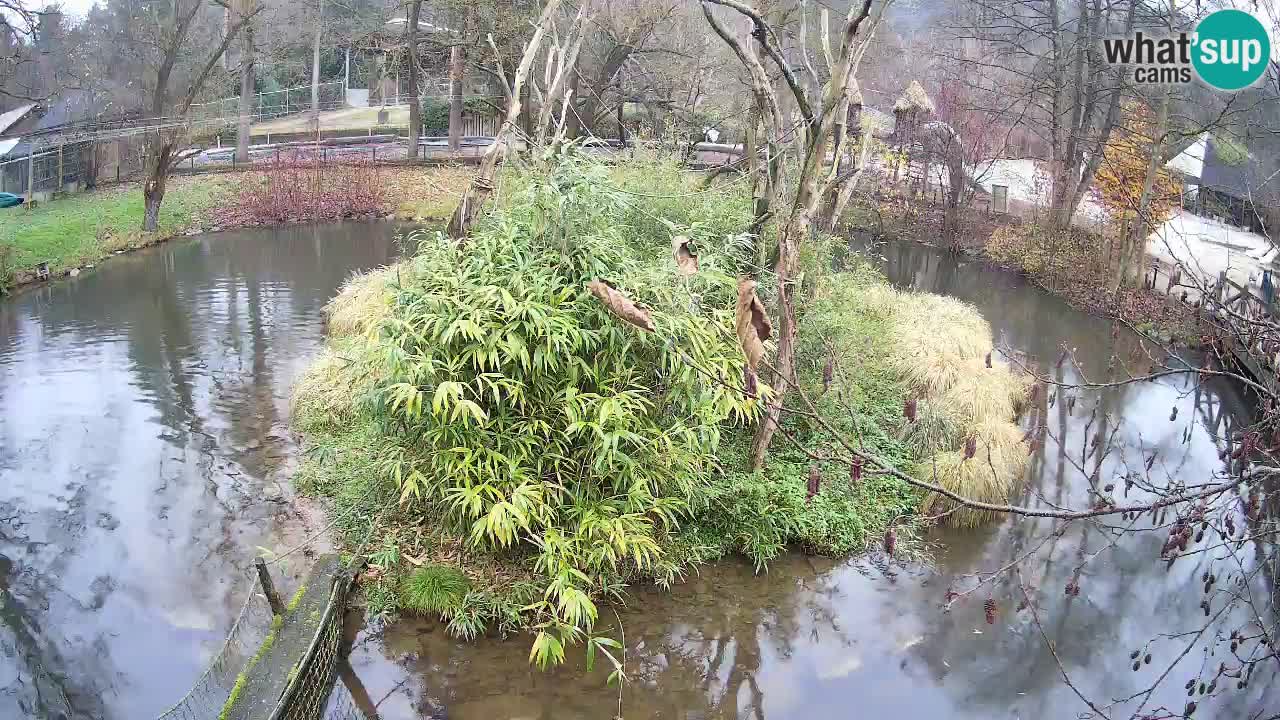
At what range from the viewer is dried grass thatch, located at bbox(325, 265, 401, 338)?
32.8 feet

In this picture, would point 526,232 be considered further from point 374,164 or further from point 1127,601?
point 374,164

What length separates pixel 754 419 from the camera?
24.2 ft

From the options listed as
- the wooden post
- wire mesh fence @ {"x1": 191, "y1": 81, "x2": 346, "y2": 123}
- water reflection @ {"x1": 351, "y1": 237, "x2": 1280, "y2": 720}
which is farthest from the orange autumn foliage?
wire mesh fence @ {"x1": 191, "y1": 81, "x2": 346, "y2": 123}

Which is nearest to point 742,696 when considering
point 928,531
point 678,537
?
point 678,537

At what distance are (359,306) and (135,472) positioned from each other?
335 cm

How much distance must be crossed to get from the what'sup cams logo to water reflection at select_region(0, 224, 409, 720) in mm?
6933

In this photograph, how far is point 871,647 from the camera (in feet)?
18.6

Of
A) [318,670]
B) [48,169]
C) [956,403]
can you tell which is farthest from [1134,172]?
[48,169]

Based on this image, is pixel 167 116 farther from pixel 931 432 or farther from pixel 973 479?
pixel 973 479

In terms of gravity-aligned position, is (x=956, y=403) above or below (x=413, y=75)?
below

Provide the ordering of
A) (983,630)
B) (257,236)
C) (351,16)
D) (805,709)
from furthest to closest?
(351,16) → (257,236) → (983,630) → (805,709)

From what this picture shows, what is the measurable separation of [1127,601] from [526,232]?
449cm

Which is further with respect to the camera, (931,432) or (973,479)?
(931,432)

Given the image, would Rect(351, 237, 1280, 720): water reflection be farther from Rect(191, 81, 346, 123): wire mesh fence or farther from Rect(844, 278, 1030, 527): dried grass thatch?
Rect(191, 81, 346, 123): wire mesh fence
